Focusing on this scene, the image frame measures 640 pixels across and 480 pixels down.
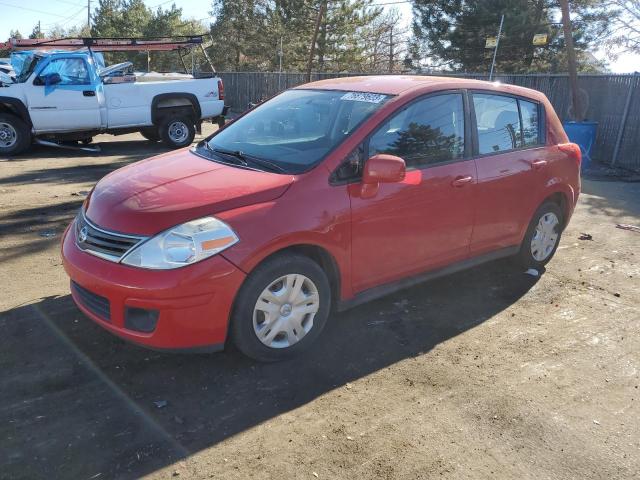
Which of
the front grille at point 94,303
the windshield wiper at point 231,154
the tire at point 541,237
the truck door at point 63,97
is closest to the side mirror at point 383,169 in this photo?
the windshield wiper at point 231,154

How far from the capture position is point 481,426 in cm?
298

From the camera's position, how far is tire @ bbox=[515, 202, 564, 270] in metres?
5.07

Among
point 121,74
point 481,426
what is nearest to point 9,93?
point 121,74

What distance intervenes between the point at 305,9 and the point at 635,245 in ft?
96.4

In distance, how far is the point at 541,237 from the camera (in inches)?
204

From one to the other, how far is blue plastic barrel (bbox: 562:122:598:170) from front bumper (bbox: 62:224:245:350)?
10.6m

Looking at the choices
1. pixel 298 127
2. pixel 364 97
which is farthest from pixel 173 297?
pixel 364 97

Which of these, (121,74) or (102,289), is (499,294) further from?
(121,74)

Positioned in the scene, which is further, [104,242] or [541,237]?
[541,237]

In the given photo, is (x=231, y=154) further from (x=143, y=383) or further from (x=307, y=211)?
(x=143, y=383)

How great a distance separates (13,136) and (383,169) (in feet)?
32.6

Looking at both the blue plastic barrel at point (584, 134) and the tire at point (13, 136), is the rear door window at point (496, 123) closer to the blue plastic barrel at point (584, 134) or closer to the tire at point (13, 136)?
the blue plastic barrel at point (584, 134)

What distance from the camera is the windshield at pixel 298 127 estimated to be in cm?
371

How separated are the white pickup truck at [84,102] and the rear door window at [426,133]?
357 inches
